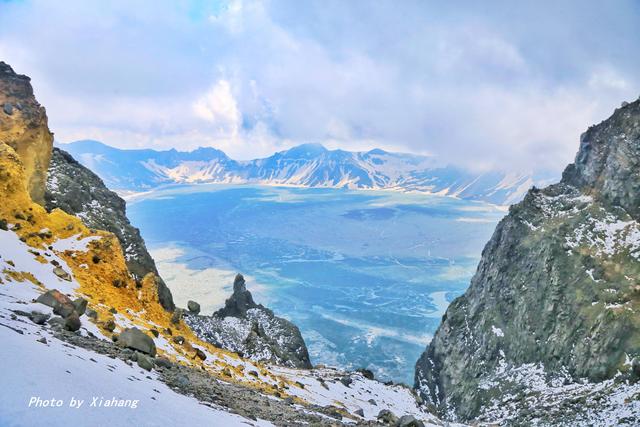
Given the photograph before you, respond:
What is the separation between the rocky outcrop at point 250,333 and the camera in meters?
61.2

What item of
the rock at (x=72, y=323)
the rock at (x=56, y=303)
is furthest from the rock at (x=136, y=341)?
the rock at (x=56, y=303)

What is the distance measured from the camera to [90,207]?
56.8 metres

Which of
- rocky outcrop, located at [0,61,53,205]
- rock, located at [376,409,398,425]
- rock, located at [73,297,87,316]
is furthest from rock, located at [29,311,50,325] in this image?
rocky outcrop, located at [0,61,53,205]

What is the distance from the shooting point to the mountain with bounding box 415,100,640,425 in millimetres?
59750

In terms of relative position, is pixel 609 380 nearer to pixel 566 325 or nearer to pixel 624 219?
pixel 566 325

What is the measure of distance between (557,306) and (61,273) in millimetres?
79142

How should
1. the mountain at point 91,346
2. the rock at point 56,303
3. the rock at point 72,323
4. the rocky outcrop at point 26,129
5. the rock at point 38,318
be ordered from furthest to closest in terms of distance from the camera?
the rocky outcrop at point 26,129
the rock at point 56,303
the rock at point 72,323
the rock at point 38,318
the mountain at point 91,346

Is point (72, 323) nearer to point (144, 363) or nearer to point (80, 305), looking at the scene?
point (80, 305)

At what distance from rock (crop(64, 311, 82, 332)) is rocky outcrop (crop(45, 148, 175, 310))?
25488mm

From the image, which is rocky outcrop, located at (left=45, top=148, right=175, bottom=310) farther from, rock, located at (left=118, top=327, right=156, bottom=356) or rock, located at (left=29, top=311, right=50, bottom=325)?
rock, located at (left=29, top=311, right=50, bottom=325)

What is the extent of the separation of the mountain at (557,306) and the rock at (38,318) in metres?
42.4

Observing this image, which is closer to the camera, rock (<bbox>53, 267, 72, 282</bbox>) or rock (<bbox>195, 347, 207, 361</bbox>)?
rock (<bbox>53, 267, 72, 282</bbox>)

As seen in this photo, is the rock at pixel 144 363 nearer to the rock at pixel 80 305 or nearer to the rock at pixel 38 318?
the rock at pixel 38 318

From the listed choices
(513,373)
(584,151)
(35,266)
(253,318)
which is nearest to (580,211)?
(584,151)
